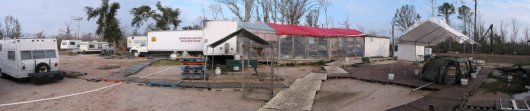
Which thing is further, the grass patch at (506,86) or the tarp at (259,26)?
the tarp at (259,26)

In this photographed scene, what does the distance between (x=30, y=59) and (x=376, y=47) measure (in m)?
27.9

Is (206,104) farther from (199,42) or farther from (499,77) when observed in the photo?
(199,42)

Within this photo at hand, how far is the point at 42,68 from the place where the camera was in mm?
18000

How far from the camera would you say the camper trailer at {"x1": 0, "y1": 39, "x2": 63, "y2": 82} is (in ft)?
57.1

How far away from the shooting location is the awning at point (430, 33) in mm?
17656

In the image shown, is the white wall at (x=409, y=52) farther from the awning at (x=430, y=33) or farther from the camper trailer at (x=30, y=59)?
the camper trailer at (x=30, y=59)

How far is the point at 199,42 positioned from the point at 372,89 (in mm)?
18378

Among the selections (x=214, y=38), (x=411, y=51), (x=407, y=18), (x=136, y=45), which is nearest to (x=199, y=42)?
(x=214, y=38)

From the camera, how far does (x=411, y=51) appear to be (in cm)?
2988

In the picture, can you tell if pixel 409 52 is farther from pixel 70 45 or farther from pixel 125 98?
pixel 70 45

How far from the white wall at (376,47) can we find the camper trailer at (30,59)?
24.9 m

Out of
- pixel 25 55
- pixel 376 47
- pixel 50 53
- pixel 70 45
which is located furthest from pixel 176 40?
pixel 70 45

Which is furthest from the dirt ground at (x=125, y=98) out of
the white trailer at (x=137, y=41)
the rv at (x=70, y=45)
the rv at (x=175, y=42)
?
the rv at (x=70, y=45)

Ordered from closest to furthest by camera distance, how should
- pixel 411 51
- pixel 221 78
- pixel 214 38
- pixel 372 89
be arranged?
pixel 372 89
pixel 221 78
pixel 214 38
pixel 411 51
